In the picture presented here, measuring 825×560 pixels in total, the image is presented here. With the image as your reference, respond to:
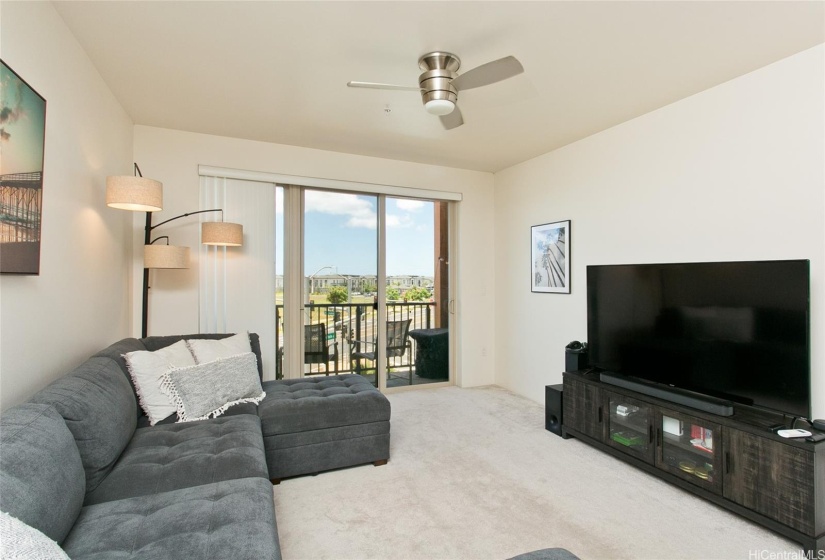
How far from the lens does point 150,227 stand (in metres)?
3.24

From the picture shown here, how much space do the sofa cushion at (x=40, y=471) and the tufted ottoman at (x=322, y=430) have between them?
1185 mm

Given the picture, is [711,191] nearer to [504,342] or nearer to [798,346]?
[798,346]

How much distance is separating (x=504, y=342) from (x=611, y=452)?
2.06 metres

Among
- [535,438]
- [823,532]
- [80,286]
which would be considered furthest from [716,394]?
[80,286]

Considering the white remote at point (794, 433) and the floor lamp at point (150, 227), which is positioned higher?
the floor lamp at point (150, 227)

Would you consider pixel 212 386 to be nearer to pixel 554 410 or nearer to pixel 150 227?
pixel 150 227

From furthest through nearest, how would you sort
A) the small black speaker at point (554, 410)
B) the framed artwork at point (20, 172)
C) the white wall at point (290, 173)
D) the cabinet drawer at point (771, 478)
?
1. the white wall at point (290, 173)
2. the small black speaker at point (554, 410)
3. the cabinet drawer at point (771, 478)
4. the framed artwork at point (20, 172)

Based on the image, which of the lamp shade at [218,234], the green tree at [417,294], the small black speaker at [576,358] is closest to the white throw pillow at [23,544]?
the lamp shade at [218,234]

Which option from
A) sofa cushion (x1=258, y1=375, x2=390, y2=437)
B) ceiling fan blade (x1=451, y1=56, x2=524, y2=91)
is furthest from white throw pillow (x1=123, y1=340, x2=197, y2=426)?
ceiling fan blade (x1=451, y1=56, x2=524, y2=91)

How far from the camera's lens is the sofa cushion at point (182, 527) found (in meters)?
1.24

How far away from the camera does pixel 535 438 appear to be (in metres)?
3.28

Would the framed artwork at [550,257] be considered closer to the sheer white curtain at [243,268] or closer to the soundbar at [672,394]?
the soundbar at [672,394]

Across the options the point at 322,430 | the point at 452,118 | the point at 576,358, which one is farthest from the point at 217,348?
the point at 576,358

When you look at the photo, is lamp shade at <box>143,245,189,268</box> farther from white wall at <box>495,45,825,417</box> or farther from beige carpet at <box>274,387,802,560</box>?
white wall at <box>495,45,825,417</box>
